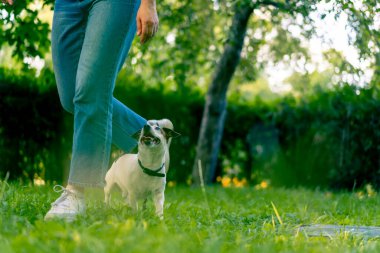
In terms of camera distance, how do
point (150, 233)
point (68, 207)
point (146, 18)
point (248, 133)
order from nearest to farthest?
point (150, 233)
point (68, 207)
point (146, 18)
point (248, 133)

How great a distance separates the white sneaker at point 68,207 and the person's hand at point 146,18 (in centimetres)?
90

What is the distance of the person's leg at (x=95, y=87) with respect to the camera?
120 inches

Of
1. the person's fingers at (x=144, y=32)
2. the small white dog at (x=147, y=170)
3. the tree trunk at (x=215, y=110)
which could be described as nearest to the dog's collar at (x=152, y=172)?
the small white dog at (x=147, y=170)

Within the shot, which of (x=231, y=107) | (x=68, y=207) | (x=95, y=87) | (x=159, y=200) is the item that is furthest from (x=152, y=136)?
(x=231, y=107)

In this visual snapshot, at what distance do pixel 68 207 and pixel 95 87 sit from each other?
61 centimetres

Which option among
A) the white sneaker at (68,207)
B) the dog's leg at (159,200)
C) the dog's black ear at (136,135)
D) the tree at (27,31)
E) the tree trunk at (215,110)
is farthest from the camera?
the tree trunk at (215,110)

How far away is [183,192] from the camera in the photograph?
7.07m

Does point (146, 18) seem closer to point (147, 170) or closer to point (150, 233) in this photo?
point (147, 170)

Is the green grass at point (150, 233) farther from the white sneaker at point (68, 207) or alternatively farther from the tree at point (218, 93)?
the tree at point (218, 93)

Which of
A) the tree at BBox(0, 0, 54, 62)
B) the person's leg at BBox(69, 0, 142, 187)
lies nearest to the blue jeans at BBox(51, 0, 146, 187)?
the person's leg at BBox(69, 0, 142, 187)

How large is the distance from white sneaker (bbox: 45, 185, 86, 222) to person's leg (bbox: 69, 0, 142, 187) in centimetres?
6

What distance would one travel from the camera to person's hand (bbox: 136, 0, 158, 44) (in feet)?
10.3

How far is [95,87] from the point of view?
303 centimetres

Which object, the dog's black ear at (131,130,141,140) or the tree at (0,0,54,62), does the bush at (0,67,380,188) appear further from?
the dog's black ear at (131,130,141,140)
